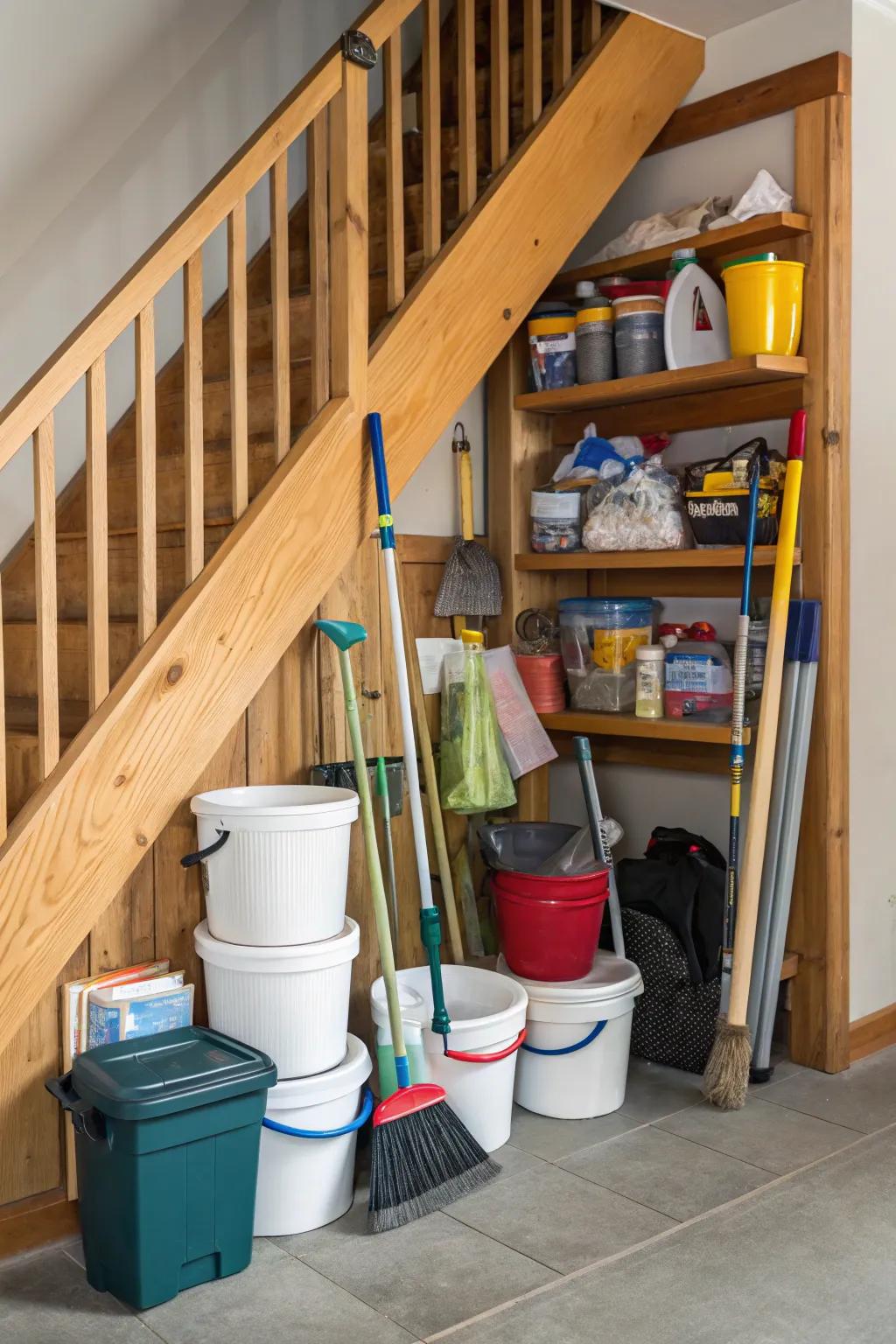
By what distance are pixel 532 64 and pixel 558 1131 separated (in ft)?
8.32

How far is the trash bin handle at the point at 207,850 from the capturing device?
2502 millimetres

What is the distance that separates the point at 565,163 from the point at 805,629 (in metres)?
1.28

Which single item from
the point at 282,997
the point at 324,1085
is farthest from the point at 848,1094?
the point at 282,997

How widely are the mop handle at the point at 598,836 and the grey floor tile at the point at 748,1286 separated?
794 millimetres

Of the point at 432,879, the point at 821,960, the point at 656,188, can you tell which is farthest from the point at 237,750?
the point at 656,188

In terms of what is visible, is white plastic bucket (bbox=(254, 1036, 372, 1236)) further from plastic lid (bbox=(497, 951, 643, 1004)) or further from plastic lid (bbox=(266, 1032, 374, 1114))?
plastic lid (bbox=(497, 951, 643, 1004))

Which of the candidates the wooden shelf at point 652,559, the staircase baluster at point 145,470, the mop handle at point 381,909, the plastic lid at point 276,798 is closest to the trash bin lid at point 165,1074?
the mop handle at point 381,909

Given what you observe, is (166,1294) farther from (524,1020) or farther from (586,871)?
(586,871)

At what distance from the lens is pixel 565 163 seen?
317cm

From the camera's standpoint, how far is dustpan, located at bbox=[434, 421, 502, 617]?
A: 347 cm

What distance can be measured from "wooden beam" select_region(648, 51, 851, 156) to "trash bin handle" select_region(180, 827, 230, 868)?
206 centimetres

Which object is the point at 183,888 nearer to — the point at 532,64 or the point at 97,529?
the point at 97,529

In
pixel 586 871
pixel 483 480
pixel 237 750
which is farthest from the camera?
pixel 483 480

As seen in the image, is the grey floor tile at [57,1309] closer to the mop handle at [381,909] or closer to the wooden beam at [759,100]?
the mop handle at [381,909]
